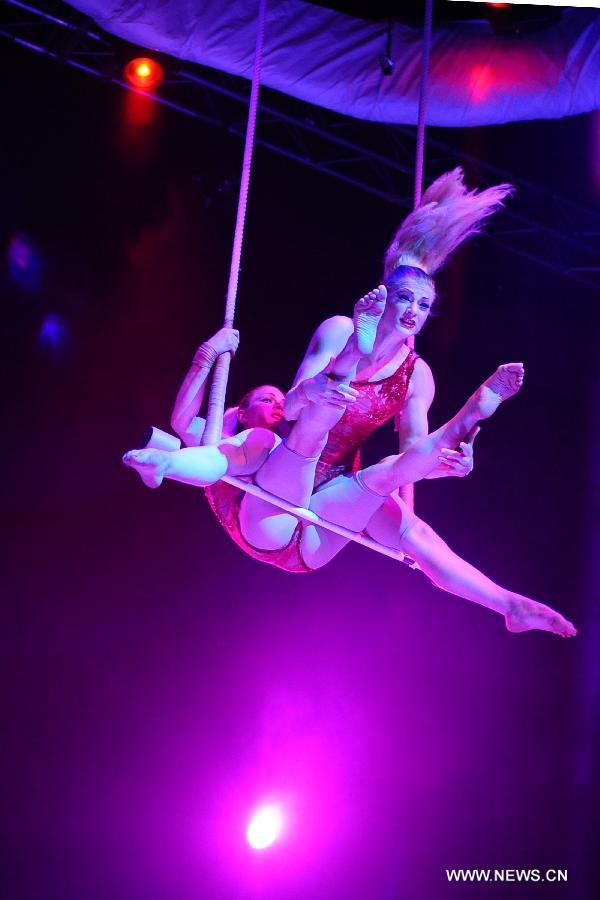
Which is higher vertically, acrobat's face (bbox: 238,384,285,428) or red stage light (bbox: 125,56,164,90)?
red stage light (bbox: 125,56,164,90)

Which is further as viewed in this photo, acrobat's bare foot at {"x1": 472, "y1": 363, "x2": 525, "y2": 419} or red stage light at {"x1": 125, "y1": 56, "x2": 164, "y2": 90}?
red stage light at {"x1": 125, "y1": 56, "x2": 164, "y2": 90}

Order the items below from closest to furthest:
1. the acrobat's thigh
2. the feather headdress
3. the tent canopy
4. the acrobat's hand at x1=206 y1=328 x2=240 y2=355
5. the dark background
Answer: the acrobat's hand at x1=206 y1=328 x2=240 y2=355 → the feather headdress → the acrobat's thigh → the tent canopy → the dark background

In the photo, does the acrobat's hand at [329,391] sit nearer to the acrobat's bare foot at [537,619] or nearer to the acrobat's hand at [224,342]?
the acrobat's hand at [224,342]

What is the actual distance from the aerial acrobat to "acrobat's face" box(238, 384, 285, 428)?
0.25 metres

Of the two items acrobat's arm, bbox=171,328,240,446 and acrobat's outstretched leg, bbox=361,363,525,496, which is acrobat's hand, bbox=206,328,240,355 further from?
acrobat's outstretched leg, bbox=361,363,525,496

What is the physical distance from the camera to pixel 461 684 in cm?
510

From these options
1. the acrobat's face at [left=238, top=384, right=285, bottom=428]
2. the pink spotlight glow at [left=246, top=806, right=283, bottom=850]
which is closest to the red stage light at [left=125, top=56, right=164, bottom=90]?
the acrobat's face at [left=238, top=384, right=285, bottom=428]

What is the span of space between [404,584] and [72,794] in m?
1.95

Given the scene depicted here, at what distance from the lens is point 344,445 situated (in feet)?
9.52

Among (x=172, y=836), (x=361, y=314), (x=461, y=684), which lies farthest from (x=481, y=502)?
(x=361, y=314)

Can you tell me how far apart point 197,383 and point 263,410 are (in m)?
0.41

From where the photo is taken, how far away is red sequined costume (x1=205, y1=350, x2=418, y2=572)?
9.16 feet

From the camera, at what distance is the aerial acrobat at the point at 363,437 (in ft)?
8.11

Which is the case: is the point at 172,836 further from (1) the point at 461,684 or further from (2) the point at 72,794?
(1) the point at 461,684
